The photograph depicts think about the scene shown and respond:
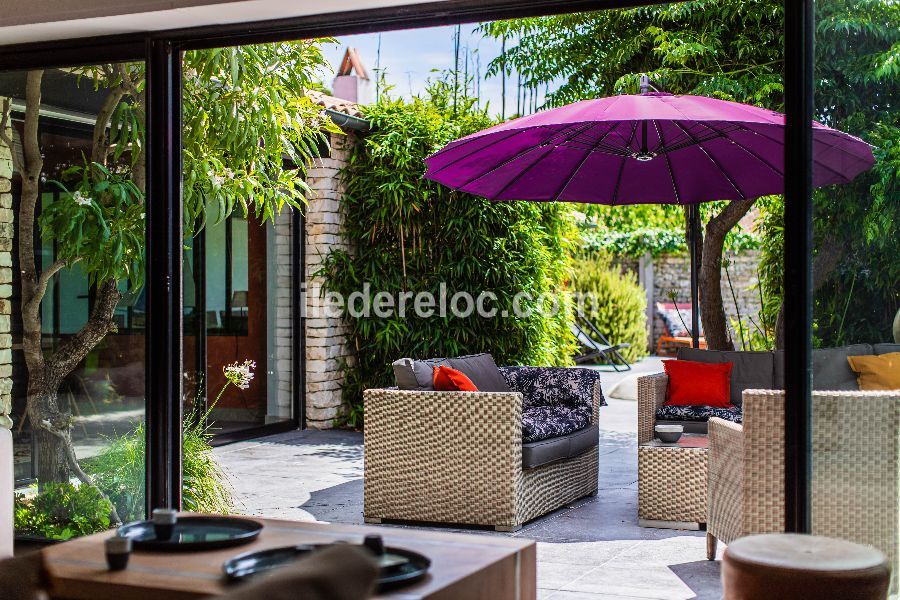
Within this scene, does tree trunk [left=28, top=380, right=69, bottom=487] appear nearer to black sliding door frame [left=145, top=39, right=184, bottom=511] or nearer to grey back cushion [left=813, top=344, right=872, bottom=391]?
black sliding door frame [left=145, top=39, right=184, bottom=511]

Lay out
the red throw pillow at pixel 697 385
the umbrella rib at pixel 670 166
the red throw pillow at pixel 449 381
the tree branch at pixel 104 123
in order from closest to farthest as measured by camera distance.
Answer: the tree branch at pixel 104 123
the red throw pillow at pixel 449 381
the umbrella rib at pixel 670 166
the red throw pillow at pixel 697 385

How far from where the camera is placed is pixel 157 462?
4316 mm

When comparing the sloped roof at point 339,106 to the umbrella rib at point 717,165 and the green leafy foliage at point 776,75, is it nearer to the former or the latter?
the green leafy foliage at point 776,75

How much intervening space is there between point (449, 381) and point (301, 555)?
10.2 ft

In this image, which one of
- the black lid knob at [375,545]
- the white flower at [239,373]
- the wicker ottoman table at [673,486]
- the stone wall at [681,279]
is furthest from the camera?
A: the stone wall at [681,279]

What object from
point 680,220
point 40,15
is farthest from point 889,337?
point 680,220

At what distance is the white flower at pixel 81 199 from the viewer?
462 cm

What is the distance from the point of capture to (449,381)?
5484mm

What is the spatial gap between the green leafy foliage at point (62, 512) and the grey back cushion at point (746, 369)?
160 inches

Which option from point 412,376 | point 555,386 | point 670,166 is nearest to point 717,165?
point 670,166

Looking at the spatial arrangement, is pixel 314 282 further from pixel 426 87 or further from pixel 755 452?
pixel 755 452

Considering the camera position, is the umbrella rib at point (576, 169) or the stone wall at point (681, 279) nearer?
the umbrella rib at point (576, 169)

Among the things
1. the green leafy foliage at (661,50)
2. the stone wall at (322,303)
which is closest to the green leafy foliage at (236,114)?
the stone wall at (322,303)

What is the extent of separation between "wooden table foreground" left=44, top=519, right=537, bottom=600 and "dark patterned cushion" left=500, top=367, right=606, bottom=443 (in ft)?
10.8
